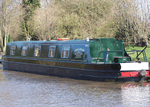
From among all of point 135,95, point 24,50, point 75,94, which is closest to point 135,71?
point 135,95

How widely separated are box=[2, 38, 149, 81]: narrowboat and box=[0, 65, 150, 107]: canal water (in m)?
0.51

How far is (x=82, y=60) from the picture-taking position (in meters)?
15.3

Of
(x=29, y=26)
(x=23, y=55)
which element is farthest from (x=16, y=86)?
(x=29, y=26)

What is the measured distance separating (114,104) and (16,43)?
12.8 metres

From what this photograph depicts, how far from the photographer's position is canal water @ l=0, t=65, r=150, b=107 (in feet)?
31.9

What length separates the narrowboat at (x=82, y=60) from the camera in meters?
14.2

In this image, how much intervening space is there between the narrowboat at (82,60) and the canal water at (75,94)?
0.51 m

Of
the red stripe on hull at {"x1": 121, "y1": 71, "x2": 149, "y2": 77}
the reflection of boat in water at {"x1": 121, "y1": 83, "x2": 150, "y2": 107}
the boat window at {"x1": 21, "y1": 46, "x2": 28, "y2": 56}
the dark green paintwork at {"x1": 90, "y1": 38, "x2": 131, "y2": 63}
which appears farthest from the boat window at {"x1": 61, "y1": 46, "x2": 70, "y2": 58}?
the reflection of boat in water at {"x1": 121, "y1": 83, "x2": 150, "y2": 107}

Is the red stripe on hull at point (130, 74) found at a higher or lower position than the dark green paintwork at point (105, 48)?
lower

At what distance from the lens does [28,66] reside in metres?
19.3

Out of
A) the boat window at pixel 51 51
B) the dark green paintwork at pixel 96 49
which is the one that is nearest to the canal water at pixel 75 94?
the dark green paintwork at pixel 96 49

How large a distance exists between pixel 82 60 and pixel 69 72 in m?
1.17

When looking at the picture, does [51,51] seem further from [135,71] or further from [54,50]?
[135,71]

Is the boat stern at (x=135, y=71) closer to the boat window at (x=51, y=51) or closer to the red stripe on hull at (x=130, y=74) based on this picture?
the red stripe on hull at (x=130, y=74)
